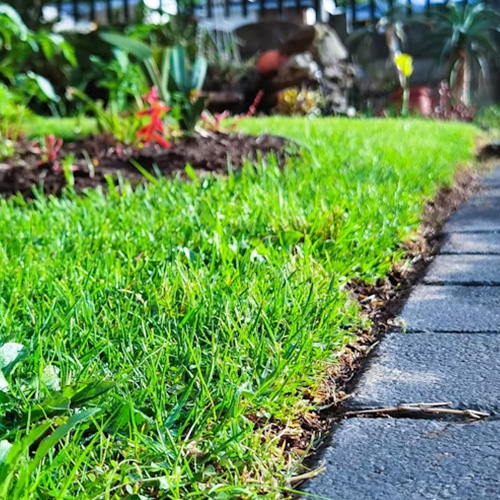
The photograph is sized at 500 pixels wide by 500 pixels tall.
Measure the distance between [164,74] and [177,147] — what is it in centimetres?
84

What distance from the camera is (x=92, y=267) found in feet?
6.28

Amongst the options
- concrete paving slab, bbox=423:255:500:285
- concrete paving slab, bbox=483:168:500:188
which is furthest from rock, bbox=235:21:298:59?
concrete paving slab, bbox=423:255:500:285

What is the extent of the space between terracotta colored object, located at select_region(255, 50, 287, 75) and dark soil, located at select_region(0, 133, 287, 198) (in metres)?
5.02

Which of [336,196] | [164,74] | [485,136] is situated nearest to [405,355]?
[336,196]

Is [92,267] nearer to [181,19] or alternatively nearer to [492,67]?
[181,19]

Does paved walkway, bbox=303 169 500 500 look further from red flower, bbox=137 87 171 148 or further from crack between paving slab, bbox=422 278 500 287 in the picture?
red flower, bbox=137 87 171 148

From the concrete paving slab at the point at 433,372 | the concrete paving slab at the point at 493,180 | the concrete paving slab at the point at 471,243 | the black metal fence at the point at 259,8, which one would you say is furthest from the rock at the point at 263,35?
the concrete paving slab at the point at 433,372

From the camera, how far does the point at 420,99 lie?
9812 millimetres

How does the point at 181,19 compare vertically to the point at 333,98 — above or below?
above

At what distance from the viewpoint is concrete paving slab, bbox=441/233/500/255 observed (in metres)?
2.48

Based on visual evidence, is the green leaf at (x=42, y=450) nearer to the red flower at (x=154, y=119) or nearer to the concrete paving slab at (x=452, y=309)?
the concrete paving slab at (x=452, y=309)

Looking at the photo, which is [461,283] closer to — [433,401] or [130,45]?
[433,401]

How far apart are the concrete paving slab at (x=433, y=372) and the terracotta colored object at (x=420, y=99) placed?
813 centimetres

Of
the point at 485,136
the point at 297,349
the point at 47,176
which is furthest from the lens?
the point at 485,136
